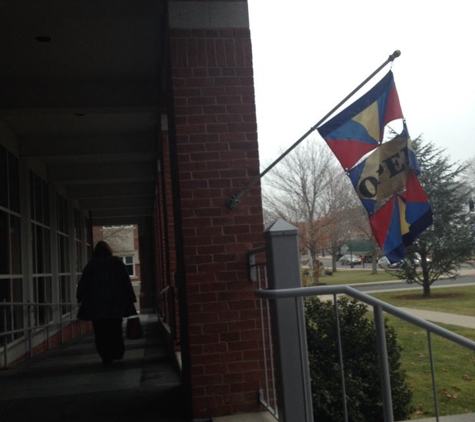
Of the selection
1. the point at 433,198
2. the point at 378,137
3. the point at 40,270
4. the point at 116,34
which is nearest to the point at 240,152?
the point at 378,137

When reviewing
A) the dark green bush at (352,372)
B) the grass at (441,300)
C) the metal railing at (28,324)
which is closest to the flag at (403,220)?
the dark green bush at (352,372)

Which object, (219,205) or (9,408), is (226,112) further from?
(9,408)

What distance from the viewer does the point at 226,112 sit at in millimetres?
5047

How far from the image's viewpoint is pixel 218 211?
495 cm

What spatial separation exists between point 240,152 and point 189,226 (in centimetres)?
72

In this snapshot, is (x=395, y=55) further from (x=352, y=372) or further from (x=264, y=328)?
(x=352, y=372)

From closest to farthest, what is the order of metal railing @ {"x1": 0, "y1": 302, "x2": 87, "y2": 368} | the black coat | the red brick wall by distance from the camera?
the red brick wall, the black coat, metal railing @ {"x1": 0, "y1": 302, "x2": 87, "y2": 368}

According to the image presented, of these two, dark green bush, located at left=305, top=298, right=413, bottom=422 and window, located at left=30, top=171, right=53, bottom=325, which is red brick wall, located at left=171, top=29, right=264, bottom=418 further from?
window, located at left=30, top=171, right=53, bottom=325

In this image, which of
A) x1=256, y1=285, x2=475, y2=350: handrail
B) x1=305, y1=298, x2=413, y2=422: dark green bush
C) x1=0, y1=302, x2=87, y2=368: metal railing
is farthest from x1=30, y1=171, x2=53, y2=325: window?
x1=256, y1=285, x2=475, y2=350: handrail

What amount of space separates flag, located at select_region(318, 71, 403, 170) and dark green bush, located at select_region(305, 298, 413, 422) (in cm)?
155

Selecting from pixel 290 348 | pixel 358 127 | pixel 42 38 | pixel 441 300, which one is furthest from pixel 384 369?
pixel 441 300

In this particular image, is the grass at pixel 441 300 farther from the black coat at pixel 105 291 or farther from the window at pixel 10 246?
the black coat at pixel 105 291

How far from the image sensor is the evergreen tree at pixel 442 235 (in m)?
25.4

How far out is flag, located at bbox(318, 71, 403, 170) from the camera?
15.2ft
